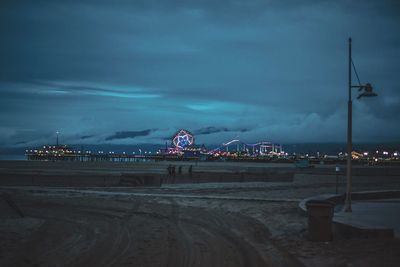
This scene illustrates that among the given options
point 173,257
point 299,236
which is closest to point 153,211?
point 299,236

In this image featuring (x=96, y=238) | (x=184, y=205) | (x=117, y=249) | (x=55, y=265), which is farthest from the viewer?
(x=184, y=205)

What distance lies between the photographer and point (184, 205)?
20.6 m

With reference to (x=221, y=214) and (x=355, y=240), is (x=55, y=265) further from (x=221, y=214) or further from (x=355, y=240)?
(x=221, y=214)

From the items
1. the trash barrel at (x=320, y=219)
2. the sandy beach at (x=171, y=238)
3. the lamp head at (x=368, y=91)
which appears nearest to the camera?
the sandy beach at (x=171, y=238)

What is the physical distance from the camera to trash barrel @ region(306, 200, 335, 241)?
37.3 ft

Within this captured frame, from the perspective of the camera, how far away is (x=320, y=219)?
11.5 meters

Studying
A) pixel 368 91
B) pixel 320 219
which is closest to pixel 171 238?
pixel 320 219

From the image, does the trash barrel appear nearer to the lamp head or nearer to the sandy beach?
the sandy beach

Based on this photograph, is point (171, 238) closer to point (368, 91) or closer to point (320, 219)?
point (320, 219)

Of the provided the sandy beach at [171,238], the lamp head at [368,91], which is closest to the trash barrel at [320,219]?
the sandy beach at [171,238]

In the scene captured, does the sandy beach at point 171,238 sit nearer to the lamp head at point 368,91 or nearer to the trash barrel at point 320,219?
the trash barrel at point 320,219

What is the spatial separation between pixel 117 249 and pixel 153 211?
7.31 metres

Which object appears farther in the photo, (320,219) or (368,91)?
(368,91)

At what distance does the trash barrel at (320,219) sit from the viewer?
37.3 ft
